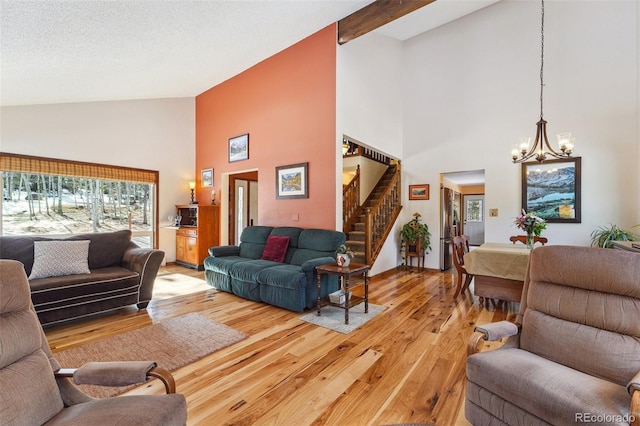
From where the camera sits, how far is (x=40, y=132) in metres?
4.59

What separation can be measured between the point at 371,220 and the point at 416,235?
1269 millimetres

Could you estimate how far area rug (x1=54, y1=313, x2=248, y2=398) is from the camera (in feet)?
7.61

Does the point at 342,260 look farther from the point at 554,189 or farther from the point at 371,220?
the point at 554,189

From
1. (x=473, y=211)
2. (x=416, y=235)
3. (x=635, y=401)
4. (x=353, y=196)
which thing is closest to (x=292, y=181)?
(x=353, y=196)

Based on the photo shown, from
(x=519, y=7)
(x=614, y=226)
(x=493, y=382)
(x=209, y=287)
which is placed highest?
(x=519, y=7)

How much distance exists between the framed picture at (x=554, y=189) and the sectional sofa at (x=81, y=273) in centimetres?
613

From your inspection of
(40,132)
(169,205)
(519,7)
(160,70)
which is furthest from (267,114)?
(519,7)

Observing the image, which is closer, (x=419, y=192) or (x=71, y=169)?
(x=71, y=169)

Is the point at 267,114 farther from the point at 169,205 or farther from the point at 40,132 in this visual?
the point at 40,132

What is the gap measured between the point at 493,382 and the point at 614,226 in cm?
490

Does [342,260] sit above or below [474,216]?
below

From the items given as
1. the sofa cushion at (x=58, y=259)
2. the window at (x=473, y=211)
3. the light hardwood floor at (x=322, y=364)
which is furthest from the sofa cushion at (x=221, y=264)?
the window at (x=473, y=211)

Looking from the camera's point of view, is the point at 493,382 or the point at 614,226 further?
the point at 614,226

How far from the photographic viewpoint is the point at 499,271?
3475mm
